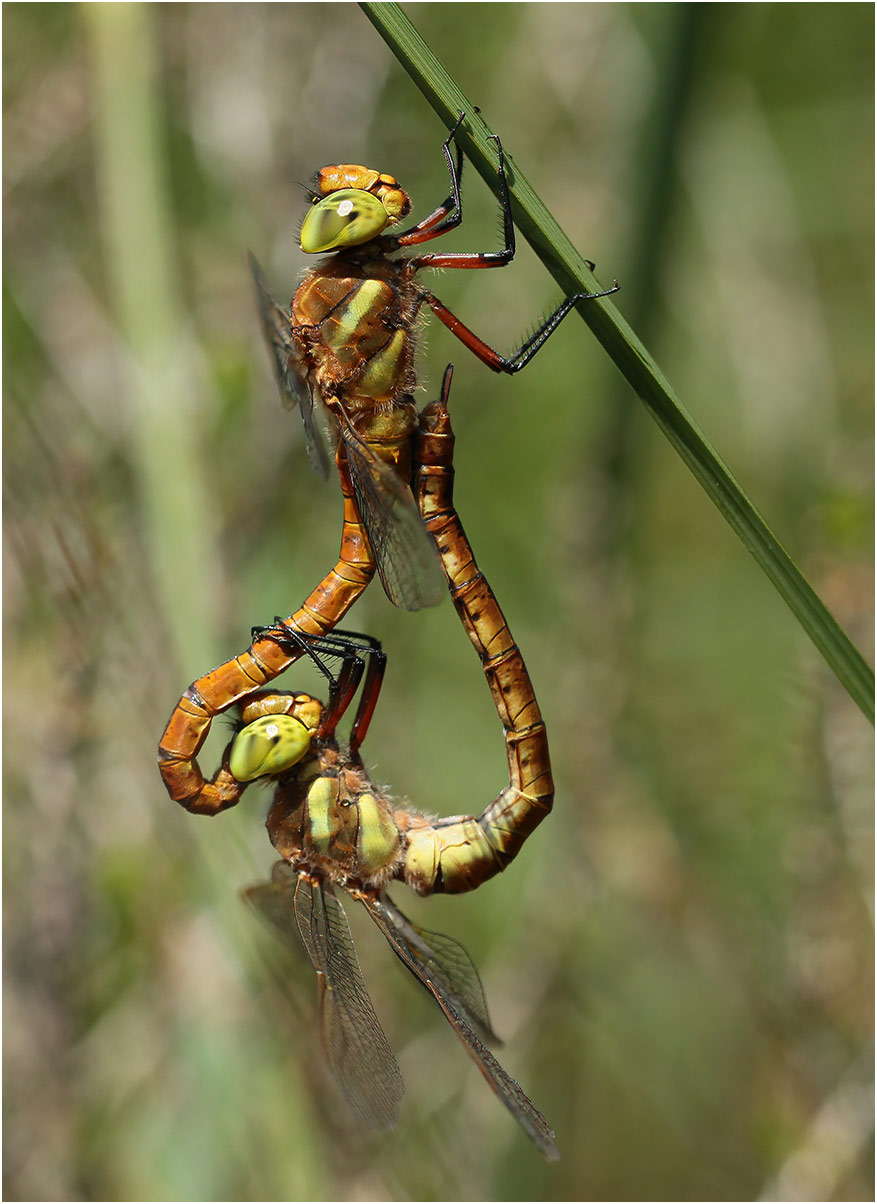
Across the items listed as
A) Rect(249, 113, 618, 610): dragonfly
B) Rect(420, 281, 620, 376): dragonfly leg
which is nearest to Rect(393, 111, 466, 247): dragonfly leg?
Rect(249, 113, 618, 610): dragonfly

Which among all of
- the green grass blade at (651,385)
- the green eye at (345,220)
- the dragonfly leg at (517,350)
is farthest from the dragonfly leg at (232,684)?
the green grass blade at (651,385)

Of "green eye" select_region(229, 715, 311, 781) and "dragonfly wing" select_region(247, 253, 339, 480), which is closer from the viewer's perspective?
"dragonfly wing" select_region(247, 253, 339, 480)

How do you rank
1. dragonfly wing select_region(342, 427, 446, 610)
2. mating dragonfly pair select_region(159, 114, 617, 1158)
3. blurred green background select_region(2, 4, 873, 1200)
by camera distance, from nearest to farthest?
dragonfly wing select_region(342, 427, 446, 610), mating dragonfly pair select_region(159, 114, 617, 1158), blurred green background select_region(2, 4, 873, 1200)

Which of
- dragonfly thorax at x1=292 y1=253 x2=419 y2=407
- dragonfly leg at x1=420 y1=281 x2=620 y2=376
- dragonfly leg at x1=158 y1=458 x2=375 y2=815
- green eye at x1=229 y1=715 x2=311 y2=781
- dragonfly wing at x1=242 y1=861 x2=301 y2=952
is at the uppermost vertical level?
dragonfly thorax at x1=292 y1=253 x2=419 y2=407

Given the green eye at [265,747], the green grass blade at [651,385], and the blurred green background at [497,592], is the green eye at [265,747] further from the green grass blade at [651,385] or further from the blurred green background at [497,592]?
the green grass blade at [651,385]

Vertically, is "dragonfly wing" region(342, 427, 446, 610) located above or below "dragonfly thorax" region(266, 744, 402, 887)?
above

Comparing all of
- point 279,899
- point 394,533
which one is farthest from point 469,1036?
point 394,533

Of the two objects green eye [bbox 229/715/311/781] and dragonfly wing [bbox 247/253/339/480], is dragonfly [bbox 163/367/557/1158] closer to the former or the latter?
green eye [bbox 229/715/311/781]
